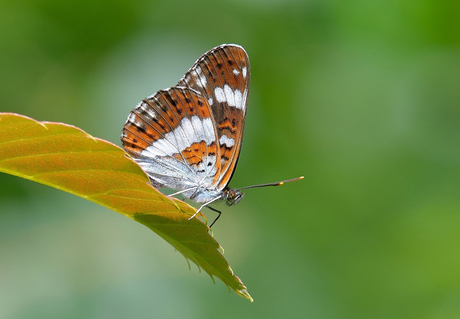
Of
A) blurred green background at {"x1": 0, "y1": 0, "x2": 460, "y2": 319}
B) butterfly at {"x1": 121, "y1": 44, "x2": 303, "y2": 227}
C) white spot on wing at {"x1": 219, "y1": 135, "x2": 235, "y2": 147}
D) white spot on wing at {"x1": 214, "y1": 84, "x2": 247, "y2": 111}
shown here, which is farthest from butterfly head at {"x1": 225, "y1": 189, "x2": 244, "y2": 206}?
blurred green background at {"x1": 0, "y1": 0, "x2": 460, "y2": 319}

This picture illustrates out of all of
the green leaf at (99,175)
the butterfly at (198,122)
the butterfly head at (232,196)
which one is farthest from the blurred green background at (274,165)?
the green leaf at (99,175)

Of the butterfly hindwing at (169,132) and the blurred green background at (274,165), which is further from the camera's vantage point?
the blurred green background at (274,165)

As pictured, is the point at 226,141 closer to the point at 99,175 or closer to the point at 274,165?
the point at 99,175

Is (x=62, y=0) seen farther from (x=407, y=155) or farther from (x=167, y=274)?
(x=407, y=155)

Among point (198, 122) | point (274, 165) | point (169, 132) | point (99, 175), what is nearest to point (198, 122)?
point (198, 122)

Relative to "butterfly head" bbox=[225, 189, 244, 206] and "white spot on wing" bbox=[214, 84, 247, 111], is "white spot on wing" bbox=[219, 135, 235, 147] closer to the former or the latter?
"white spot on wing" bbox=[214, 84, 247, 111]

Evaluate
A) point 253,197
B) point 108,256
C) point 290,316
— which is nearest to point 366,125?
point 253,197

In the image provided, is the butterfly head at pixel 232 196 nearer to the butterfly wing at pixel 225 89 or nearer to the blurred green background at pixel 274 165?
the butterfly wing at pixel 225 89
